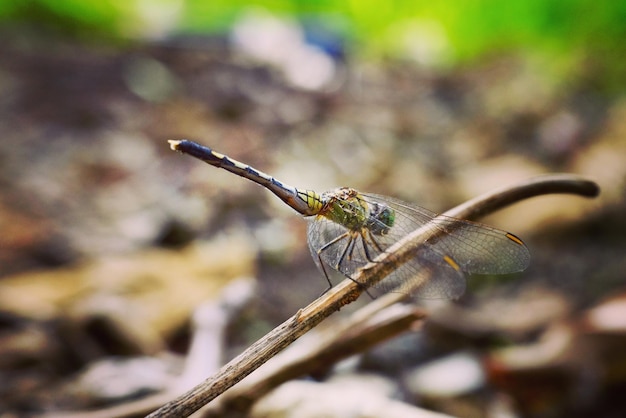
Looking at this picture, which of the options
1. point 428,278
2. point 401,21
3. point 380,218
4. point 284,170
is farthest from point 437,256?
point 401,21

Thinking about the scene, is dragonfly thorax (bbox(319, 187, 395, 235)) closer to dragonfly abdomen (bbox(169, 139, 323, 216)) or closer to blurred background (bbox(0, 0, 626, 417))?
dragonfly abdomen (bbox(169, 139, 323, 216))

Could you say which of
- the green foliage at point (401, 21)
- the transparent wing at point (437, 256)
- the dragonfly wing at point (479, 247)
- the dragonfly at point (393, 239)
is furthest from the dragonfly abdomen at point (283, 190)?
the green foliage at point (401, 21)

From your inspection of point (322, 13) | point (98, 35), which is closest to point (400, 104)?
point (322, 13)

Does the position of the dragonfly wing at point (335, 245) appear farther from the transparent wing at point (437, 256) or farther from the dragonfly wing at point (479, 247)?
the dragonfly wing at point (479, 247)

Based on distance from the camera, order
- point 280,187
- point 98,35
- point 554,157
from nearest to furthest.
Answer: point 280,187, point 554,157, point 98,35

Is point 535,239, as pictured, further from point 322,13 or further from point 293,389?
point 322,13

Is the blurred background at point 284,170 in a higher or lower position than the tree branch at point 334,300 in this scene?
higher

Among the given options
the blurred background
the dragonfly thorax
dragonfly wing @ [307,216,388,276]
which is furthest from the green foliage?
dragonfly wing @ [307,216,388,276]
